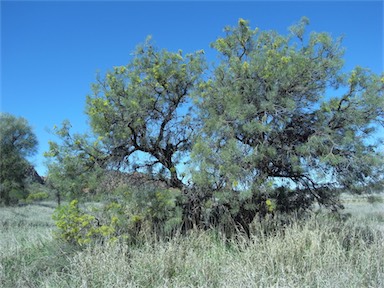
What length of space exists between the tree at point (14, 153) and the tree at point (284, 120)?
1712cm

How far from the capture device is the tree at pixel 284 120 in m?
7.63

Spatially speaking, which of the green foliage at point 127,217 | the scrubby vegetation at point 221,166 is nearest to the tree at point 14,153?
the scrubby vegetation at point 221,166

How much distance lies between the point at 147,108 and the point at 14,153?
16120mm

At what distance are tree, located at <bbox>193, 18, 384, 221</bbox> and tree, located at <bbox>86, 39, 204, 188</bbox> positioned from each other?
3.52 ft

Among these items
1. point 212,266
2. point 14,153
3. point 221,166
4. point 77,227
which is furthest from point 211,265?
point 14,153

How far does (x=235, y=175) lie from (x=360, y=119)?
282 cm

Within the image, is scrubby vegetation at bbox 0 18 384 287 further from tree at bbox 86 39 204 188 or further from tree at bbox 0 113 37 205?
tree at bbox 0 113 37 205

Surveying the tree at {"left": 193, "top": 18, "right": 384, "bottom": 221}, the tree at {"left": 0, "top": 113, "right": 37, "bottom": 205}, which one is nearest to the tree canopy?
the tree at {"left": 193, "top": 18, "right": 384, "bottom": 221}

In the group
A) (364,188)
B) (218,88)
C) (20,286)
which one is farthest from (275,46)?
(20,286)

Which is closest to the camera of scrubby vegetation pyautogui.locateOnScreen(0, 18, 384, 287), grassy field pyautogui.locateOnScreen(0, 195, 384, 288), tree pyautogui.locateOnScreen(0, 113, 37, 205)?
grassy field pyautogui.locateOnScreen(0, 195, 384, 288)

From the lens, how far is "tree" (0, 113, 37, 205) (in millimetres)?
22109

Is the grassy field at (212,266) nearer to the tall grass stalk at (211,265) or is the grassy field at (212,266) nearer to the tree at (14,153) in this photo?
the tall grass stalk at (211,265)

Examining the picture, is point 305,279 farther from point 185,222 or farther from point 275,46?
point 275,46

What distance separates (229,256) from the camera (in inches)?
263
